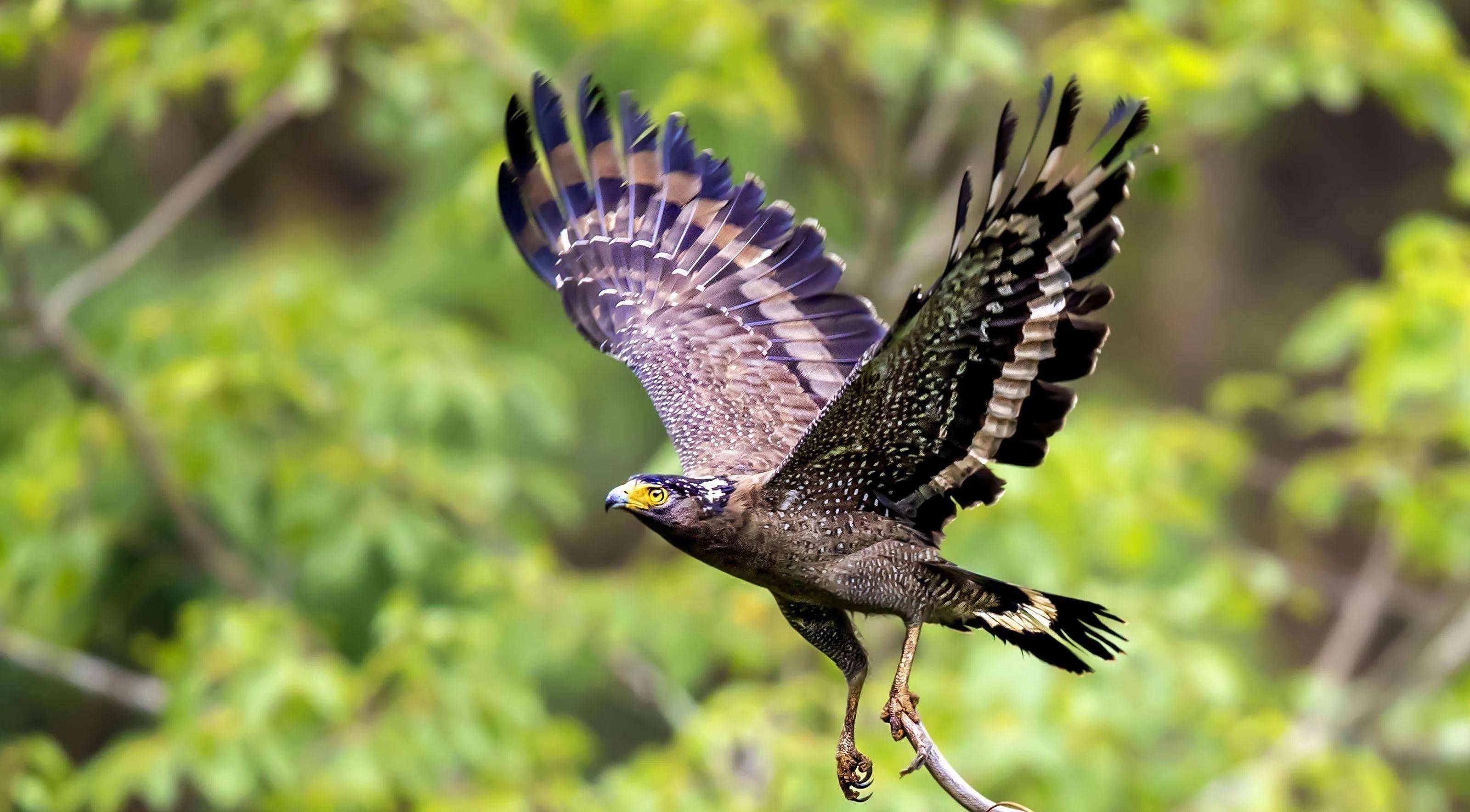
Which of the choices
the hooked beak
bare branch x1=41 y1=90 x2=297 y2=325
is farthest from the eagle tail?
bare branch x1=41 y1=90 x2=297 y2=325

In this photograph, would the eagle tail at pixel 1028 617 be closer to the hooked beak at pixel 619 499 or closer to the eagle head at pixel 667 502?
the eagle head at pixel 667 502

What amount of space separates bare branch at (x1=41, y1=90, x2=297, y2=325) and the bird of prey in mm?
2379

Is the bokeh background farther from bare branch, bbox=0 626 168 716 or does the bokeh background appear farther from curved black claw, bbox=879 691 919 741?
curved black claw, bbox=879 691 919 741

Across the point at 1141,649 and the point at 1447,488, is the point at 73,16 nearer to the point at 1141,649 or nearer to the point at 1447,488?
the point at 1141,649

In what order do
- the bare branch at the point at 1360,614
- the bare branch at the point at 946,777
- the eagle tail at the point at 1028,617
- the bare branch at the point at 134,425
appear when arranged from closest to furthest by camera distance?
the bare branch at the point at 946,777
the eagle tail at the point at 1028,617
the bare branch at the point at 134,425
the bare branch at the point at 1360,614

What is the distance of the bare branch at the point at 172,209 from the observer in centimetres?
598

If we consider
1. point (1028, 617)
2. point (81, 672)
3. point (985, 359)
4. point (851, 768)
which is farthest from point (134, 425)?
point (985, 359)

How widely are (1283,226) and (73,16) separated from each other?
8.05m

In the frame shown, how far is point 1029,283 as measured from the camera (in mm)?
2715

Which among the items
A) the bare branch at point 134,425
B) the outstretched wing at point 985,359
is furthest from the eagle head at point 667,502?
the bare branch at point 134,425

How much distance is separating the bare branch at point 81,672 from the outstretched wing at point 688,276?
3.20 meters

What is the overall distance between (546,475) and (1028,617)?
12.1 ft

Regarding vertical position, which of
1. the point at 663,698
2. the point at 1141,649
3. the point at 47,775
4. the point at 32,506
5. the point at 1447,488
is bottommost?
Answer: the point at 47,775

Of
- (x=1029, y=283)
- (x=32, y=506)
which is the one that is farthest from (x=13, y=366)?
(x=1029, y=283)
